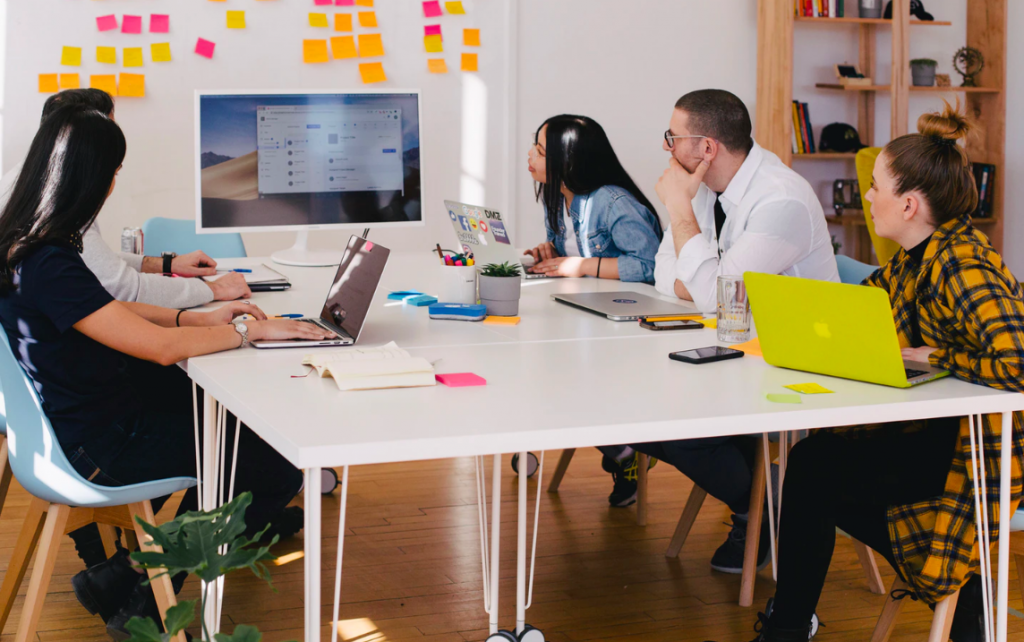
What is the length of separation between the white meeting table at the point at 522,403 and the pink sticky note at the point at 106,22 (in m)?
2.87

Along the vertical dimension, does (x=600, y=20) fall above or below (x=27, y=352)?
above

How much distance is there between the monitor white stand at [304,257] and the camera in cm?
310

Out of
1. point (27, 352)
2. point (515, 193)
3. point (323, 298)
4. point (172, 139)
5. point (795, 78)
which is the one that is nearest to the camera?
point (27, 352)

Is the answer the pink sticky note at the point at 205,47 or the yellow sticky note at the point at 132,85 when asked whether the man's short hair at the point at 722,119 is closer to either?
the pink sticky note at the point at 205,47

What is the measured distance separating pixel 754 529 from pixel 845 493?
57 centimetres

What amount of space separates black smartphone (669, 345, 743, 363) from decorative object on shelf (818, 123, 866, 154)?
147 inches

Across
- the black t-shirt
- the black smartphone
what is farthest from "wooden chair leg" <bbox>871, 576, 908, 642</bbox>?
the black t-shirt

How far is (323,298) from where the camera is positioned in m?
2.42

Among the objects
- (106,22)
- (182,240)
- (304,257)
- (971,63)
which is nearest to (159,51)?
(106,22)

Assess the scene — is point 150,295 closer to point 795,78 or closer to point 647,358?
point 647,358

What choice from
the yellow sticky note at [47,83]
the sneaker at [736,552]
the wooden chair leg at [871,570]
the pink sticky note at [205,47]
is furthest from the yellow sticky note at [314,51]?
the wooden chair leg at [871,570]

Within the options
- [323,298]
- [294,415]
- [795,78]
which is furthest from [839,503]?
[795,78]

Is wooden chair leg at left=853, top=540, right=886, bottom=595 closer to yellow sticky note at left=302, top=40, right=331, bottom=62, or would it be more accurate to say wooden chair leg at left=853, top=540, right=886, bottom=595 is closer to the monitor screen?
the monitor screen

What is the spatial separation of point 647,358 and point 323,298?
39.7 inches
